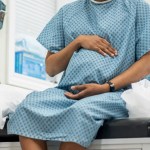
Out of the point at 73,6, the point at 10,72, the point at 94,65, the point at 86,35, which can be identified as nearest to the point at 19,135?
the point at 94,65

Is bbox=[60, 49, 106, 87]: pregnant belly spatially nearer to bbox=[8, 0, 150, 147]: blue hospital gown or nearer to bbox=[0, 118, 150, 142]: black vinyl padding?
bbox=[8, 0, 150, 147]: blue hospital gown

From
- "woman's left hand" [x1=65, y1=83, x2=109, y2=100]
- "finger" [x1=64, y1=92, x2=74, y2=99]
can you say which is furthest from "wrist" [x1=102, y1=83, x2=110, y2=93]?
"finger" [x1=64, y1=92, x2=74, y2=99]

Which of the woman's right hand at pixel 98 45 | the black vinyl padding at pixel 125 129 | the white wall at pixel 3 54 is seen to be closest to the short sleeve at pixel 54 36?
the woman's right hand at pixel 98 45

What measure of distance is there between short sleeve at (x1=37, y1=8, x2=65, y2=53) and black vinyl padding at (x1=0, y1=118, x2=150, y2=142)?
1.66 feet

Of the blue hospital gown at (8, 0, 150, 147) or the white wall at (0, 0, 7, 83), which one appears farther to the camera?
the white wall at (0, 0, 7, 83)

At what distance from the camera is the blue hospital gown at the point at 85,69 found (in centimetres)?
145

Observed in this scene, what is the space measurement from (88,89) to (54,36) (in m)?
0.38

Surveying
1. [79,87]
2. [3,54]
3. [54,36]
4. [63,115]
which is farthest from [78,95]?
[3,54]

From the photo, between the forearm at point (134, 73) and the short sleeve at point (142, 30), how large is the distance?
30 mm

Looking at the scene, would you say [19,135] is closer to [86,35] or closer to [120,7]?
[86,35]

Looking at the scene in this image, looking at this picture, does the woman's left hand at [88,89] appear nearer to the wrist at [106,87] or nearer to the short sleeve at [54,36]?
the wrist at [106,87]

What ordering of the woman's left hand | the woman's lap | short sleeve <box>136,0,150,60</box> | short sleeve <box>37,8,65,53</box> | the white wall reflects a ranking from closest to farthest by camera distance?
the woman's lap, the woman's left hand, short sleeve <box>136,0,150,60</box>, short sleeve <box>37,8,65,53</box>, the white wall

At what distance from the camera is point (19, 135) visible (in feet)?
5.00

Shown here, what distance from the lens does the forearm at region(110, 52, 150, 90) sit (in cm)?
162
